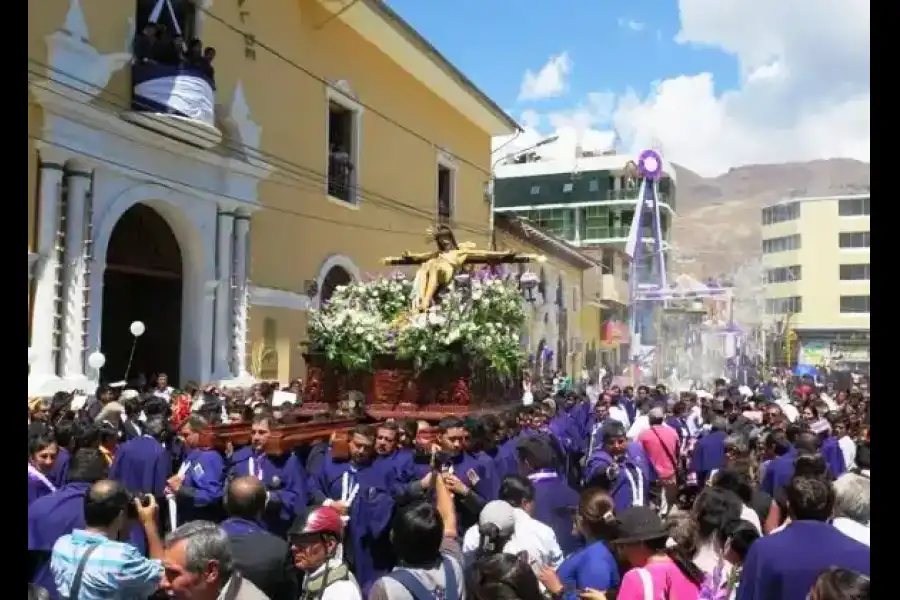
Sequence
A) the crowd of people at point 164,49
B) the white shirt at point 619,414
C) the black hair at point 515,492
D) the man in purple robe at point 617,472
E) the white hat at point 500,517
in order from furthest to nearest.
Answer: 1. the crowd of people at point 164,49
2. the white shirt at point 619,414
3. the man in purple robe at point 617,472
4. the black hair at point 515,492
5. the white hat at point 500,517

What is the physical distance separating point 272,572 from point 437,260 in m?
7.36

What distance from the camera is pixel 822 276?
66.2 m

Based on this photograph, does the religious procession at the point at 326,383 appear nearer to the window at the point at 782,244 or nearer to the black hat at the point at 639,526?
the black hat at the point at 639,526

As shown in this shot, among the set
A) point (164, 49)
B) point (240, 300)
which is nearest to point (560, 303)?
point (240, 300)

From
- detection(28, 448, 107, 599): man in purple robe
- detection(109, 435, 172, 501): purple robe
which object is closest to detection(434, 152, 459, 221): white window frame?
detection(109, 435, 172, 501): purple robe

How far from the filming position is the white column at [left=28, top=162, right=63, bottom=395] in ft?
38.4

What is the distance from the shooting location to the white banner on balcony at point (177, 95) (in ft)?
43.6

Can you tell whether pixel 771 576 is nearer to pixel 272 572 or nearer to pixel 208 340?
pixel 272 572

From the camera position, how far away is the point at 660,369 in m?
52.4

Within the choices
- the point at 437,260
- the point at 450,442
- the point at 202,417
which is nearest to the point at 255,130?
the point at 437,260

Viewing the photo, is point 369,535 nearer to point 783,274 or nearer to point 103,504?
point 103,504

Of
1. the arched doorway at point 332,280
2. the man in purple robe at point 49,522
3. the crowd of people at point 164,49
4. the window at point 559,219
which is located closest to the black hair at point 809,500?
the man in purple robe at point 49,522

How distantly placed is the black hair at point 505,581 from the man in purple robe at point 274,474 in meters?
2.40

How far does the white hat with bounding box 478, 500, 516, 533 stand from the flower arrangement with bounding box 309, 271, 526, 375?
5229 millimetres
